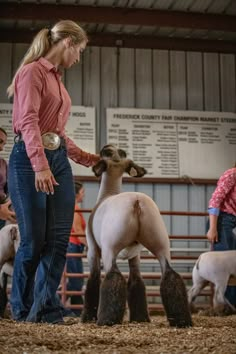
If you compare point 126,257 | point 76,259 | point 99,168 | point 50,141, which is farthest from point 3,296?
point 76,259

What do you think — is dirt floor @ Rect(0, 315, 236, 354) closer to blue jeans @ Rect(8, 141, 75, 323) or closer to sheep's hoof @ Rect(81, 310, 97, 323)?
blue jeans @ Rect(8, 141, 75, 323)

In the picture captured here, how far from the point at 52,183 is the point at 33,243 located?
36 cm

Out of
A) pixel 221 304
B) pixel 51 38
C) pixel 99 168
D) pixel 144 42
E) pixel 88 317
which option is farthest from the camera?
pixel 144 42

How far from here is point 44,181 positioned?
133 inches

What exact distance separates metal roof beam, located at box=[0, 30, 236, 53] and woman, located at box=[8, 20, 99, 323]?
6417mm

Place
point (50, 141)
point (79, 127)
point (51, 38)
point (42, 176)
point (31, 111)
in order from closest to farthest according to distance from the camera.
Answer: point (42, 176)
point (31, 111)
point (50, 141)
point (51, 38)
point (79, 127)

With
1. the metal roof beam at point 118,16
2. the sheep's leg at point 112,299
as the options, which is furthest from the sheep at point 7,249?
the metal roof beam at point 118,16

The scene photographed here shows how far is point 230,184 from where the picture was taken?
5.59m

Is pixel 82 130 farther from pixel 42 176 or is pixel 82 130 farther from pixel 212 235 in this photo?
pixel 42 176

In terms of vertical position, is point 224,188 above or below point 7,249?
above

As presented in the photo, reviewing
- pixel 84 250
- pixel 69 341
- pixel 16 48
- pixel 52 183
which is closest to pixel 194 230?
pixel 84 250

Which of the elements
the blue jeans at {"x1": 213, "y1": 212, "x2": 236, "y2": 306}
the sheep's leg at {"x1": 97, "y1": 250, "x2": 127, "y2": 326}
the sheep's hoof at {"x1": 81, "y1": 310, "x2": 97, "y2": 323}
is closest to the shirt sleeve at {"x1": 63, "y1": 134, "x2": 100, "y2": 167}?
the sheep's leg at {"x1": 97, "y1": 250, "x2": 127, "y2": 326}

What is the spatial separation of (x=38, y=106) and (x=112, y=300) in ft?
3.75

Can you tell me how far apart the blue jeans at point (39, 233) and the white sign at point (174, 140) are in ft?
20.2
